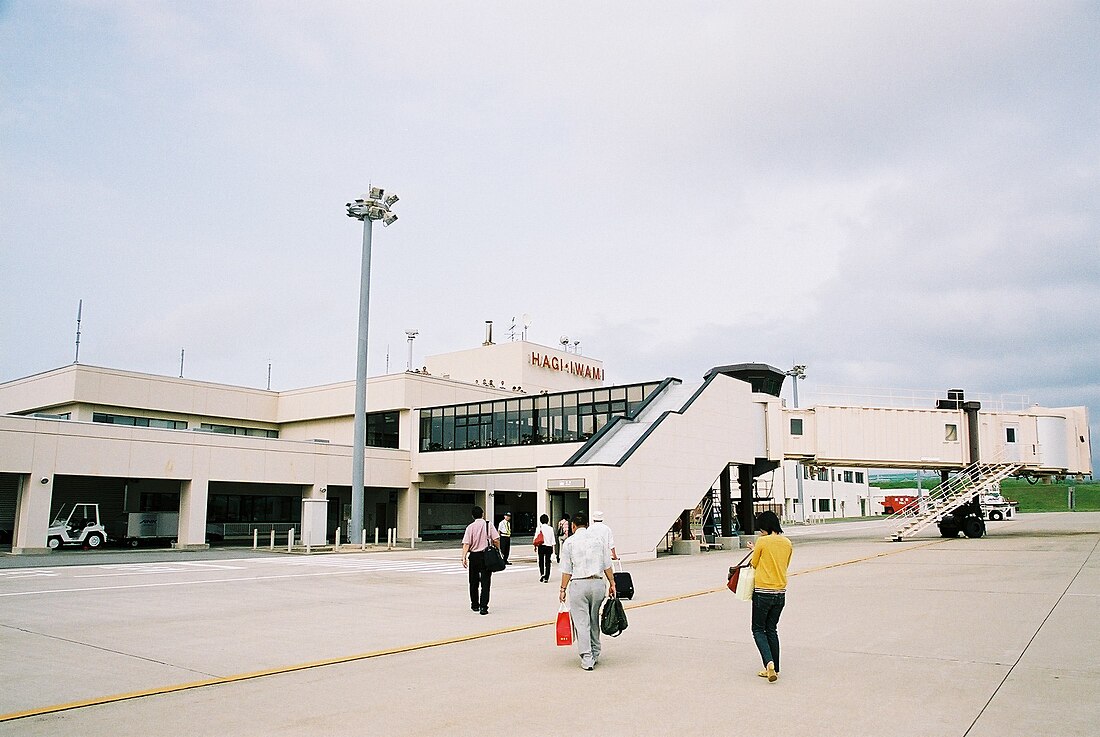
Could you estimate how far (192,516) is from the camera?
36031mm

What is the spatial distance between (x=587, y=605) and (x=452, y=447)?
35.8 metres

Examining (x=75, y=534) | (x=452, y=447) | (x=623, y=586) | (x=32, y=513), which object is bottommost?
(x=75, y=534)

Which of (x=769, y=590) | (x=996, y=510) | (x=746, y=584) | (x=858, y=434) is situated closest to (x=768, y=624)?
(x=769, y=590)

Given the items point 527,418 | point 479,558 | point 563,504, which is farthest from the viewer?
point 527,418

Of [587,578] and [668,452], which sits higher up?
[668,452]

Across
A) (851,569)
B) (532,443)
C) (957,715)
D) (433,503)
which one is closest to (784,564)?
(957,715)

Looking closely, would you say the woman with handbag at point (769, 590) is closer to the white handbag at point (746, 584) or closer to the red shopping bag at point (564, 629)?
the white handbag at point (746, 584)

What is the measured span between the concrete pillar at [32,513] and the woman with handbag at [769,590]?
1266 inches

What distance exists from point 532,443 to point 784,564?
32.8 metres

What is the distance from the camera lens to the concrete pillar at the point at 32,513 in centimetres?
3153

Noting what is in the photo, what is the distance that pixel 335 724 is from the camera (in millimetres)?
6574

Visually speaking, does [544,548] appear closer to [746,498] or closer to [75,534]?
[746,498]

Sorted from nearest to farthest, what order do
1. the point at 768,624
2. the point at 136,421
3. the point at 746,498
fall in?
the point at 768,624 < the point at 746,498 < the point at 136,421

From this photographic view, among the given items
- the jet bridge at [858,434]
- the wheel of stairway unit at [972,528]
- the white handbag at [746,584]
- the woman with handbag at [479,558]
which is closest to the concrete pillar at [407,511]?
the jet bridge at [858,434]
